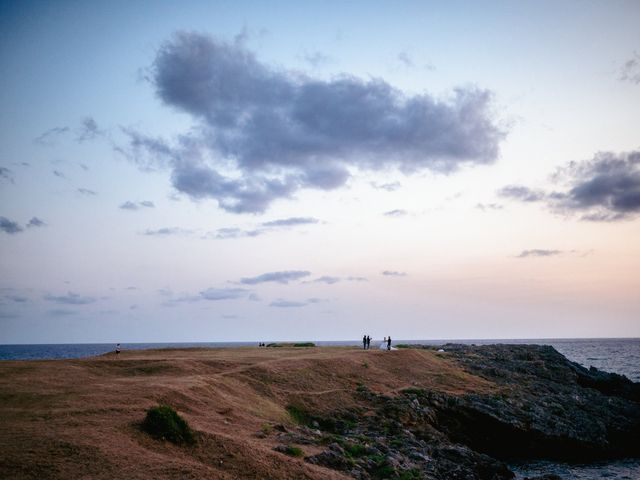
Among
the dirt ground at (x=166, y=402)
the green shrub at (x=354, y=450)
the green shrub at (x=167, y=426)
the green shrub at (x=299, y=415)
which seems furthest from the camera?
the green shrub at (x=299, y=415)

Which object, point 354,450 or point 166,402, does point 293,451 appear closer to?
point 354,450

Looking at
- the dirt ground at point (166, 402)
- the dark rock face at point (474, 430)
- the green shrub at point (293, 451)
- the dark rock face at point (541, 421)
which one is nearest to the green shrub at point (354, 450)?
the dark rock face at point (474, 430)

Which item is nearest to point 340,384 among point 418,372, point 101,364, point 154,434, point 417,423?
point 417,423

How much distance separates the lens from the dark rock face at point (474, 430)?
2158cm

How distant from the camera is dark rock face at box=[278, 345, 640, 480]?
21.6 metres

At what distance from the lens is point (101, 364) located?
2973 centimetres

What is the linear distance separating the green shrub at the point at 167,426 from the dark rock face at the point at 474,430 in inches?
194

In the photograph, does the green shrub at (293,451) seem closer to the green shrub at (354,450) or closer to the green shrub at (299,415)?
the green shrub at (354,450)

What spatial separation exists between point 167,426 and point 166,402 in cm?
419

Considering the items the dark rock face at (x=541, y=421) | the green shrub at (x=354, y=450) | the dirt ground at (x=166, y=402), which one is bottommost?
the dark rock face at (x=541, y=421)

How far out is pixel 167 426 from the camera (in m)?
17.7

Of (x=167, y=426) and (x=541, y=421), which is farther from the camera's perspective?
(x=541, y=421)

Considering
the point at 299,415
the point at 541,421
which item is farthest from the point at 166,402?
the point at 541,421

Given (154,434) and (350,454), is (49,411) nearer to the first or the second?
(154,434)
